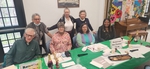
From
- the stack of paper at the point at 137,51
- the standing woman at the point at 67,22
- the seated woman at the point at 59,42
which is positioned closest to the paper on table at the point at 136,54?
the stack of paper at the point at 137,51

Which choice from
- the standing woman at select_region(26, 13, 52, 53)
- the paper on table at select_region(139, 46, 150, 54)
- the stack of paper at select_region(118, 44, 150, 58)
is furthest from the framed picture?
the paper on table at select_region(139, 46, 150, 54)

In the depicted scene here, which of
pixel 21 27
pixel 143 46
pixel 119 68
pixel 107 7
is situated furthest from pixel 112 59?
pixel 107 7

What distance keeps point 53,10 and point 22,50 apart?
1.56 meters

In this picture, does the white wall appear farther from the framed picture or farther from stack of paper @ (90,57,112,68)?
stack of paper @ (90,57,112,68)

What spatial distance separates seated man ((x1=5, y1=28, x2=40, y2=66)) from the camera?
1428 millimetres

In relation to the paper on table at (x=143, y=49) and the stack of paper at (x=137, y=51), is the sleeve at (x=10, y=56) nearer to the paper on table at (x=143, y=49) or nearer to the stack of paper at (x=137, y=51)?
the stack of paper at (x=137, y=51)

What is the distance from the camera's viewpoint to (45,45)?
2281 millimetres

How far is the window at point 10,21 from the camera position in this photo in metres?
2.27

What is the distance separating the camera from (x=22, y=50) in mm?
1466

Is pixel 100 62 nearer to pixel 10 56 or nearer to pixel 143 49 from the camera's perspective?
pixel 143 49

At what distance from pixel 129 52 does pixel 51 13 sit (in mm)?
2052

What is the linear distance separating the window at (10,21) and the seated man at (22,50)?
112cm

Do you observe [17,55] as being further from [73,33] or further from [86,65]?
[73,33]

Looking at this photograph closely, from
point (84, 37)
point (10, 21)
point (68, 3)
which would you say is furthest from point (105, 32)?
point (10, 21)
